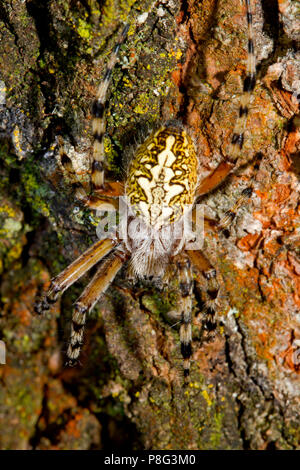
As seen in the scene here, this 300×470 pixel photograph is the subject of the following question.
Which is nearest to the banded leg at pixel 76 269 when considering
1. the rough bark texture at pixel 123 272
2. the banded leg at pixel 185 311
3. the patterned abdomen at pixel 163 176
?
the rough bark texture at pixel 123 272

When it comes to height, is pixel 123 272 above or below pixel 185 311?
above

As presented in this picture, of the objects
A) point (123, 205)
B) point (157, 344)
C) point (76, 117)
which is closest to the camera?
point (76, 117)

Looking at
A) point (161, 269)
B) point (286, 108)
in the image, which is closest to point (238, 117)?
point (286, 108)

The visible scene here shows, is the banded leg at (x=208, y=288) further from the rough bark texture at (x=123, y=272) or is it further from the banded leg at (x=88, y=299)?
the banded leg at (x=88, y=299)

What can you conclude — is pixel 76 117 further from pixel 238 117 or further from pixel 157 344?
pixel 157 344

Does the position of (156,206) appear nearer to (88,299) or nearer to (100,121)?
(100,121)

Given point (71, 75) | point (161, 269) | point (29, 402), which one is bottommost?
point (29, 402)

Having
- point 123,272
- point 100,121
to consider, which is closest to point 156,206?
point 100,121

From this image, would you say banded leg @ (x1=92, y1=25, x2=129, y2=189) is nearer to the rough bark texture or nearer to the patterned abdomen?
the rough bark texture
